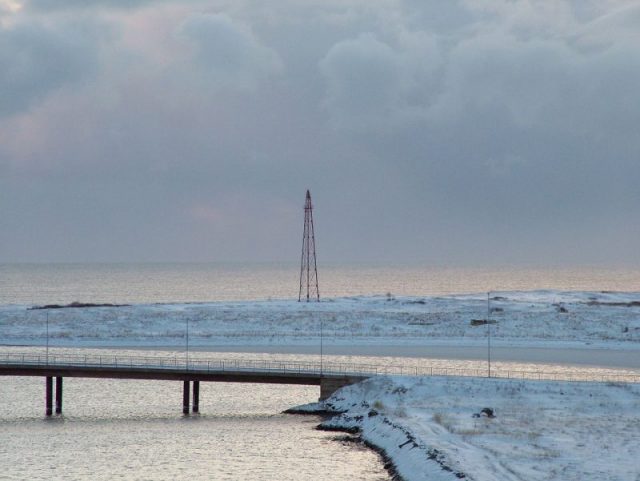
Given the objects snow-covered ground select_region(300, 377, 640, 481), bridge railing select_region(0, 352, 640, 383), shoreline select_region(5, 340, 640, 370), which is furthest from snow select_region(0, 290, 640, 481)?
bridge railing select_region(0, 352, 640, 383)

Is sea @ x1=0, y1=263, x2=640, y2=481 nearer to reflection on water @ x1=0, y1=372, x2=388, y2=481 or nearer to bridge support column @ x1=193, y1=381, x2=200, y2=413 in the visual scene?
reflection on water @ x1=0, y1=372, x2=388, y2=481

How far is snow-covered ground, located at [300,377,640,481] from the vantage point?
4338 cm

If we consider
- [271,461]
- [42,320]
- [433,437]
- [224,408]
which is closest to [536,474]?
[433,437]

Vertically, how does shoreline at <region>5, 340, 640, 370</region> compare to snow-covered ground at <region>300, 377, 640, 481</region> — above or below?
above

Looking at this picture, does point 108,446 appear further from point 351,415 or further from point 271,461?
point 351,415

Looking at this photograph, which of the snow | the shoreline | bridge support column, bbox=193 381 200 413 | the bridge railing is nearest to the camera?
the snow

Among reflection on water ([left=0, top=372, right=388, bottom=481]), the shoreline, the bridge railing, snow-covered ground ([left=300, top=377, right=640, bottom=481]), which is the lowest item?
reflection on water ([left=0, top=372, right=388, bottom=481])

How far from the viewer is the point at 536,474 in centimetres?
4216

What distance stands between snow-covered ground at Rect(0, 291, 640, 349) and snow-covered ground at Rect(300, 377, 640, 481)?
4177 cm

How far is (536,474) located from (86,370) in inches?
1415

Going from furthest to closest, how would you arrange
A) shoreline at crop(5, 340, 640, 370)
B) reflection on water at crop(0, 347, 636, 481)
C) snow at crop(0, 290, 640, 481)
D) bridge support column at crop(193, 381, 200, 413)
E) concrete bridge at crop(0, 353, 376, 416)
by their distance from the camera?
shoreline at crop(5, 340, 640, 370), bridge support column at crop(193, 381, 200, 413), concrete bridge at crop(0, 353, 376, 416), snow at crop(0, 290, 640, 481), reflection on water at crop(0, 347, 636, 481)

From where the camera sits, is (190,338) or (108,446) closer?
(108,446)

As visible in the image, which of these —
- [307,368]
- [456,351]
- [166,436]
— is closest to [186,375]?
[166,436]

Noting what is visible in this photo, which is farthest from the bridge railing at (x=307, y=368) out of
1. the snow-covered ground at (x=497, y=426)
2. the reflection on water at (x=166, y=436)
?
the snow-covered ground at (x=497, y=426)
